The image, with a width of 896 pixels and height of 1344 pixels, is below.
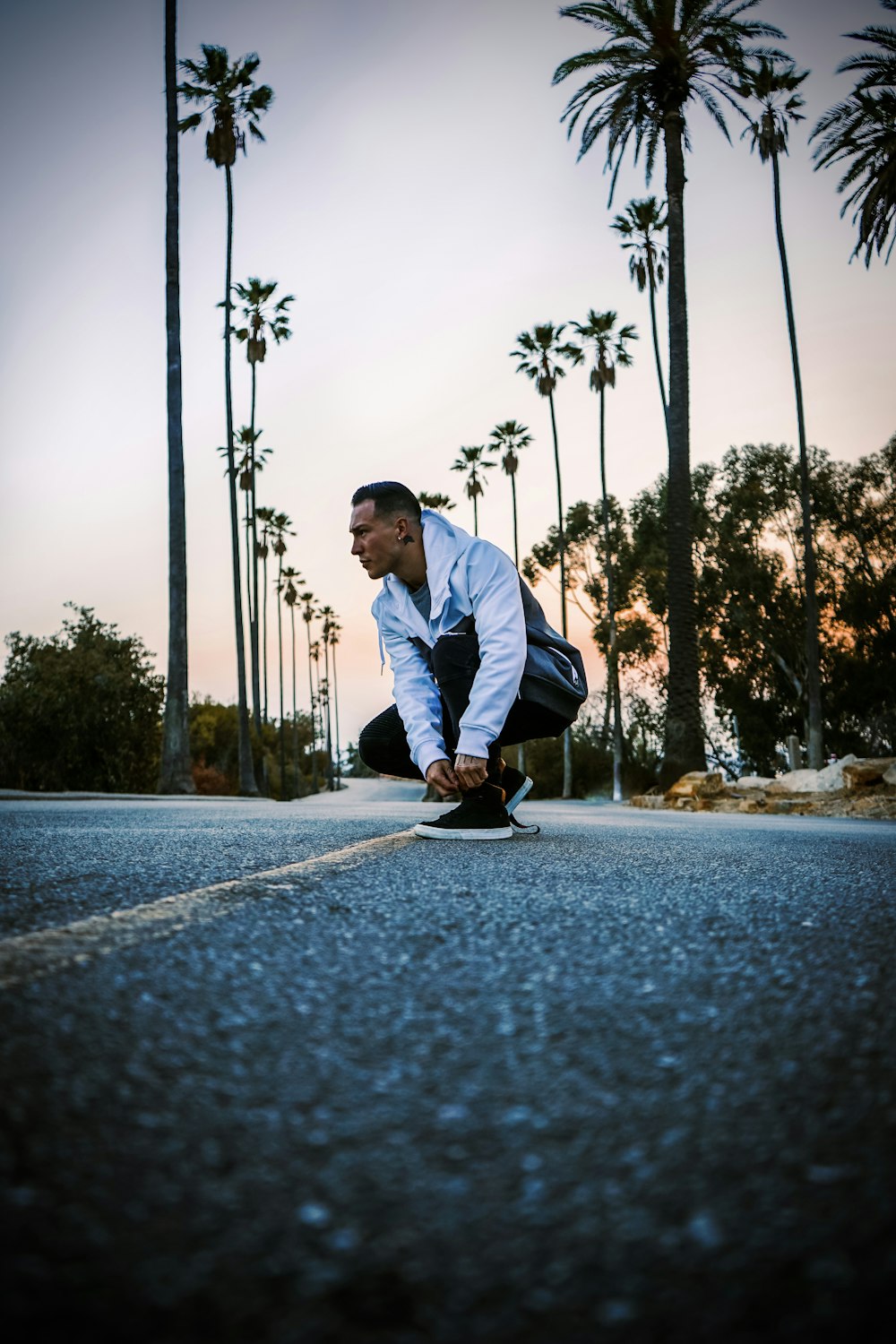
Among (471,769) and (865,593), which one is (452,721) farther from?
A: (865,593)

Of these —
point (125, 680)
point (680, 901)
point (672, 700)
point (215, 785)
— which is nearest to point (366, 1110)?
point (680, 901)

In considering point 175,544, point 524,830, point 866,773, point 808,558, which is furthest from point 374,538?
point 808,558

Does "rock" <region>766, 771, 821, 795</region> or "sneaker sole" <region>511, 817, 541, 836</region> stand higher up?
"sneaker sole" <region>511, 817, 541, 836</region>

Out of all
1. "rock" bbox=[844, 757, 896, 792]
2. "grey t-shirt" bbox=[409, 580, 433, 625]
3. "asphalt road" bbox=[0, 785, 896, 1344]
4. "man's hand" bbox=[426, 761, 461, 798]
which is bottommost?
"rock" bbox=[844, 757, 896, 792]

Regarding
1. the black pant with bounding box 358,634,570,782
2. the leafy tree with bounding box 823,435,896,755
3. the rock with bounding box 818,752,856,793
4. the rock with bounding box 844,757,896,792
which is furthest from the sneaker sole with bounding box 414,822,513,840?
the leafy tree with bounding box 823,435,896,755

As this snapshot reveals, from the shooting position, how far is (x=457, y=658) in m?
3.67

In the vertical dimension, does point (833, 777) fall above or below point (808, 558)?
below

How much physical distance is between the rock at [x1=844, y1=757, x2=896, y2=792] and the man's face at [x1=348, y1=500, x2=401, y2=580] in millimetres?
10633

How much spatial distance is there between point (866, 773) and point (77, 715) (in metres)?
30.3

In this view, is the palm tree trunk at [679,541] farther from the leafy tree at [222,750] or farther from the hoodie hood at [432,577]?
the leafy tree at [222,750]

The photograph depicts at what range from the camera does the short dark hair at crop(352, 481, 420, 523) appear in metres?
3.79

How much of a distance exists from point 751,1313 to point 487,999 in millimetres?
661

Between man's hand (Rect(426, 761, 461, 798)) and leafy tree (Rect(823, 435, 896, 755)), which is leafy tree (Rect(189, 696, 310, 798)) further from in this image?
man's hand (Rect(426, 761, 461, 798))

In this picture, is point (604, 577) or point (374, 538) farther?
point (604, 577)
